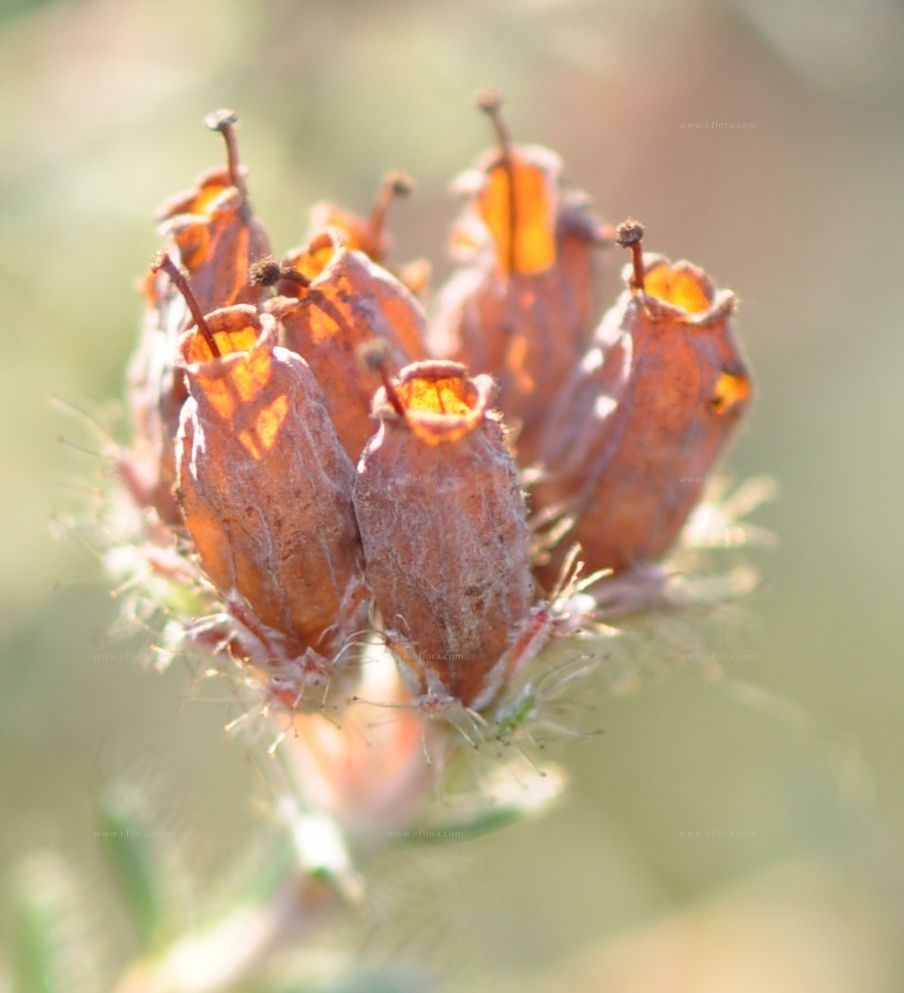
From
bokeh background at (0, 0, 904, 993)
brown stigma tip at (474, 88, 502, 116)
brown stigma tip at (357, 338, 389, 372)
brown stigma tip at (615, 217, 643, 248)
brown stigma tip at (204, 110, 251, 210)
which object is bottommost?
bokeh background at (0, 0, 904, 993)

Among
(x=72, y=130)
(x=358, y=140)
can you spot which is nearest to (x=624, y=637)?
(x=358, y=140)

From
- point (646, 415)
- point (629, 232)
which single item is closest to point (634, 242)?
point (629, 232)

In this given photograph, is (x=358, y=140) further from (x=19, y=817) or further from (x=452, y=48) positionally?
(x=19, y=817)

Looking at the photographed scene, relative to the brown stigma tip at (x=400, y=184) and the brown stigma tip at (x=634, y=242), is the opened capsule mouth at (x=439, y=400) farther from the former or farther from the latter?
the brown stigma tip at (x=400, y=184)

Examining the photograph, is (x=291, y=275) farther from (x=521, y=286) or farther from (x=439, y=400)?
(x=521, y=286)

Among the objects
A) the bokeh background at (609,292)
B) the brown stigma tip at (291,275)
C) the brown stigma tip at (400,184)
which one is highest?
the brown stigma tip at (400,184)

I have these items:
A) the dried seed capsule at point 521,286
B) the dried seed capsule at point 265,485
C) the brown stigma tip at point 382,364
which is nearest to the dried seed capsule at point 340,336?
the dried seed capsule at point 265,485

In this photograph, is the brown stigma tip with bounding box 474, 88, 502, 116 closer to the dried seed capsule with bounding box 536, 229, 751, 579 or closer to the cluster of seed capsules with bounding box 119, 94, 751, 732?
the cluster of seed capsules with bounding box 119, 94, 751, 732

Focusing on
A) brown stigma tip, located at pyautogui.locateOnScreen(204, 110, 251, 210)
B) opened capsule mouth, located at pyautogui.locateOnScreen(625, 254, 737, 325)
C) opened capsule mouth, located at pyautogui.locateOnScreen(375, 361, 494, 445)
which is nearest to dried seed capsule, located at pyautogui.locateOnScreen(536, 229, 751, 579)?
opened capsule mouth, located at pyautogui.locateOnScreen(625, 254, 737, 325)
